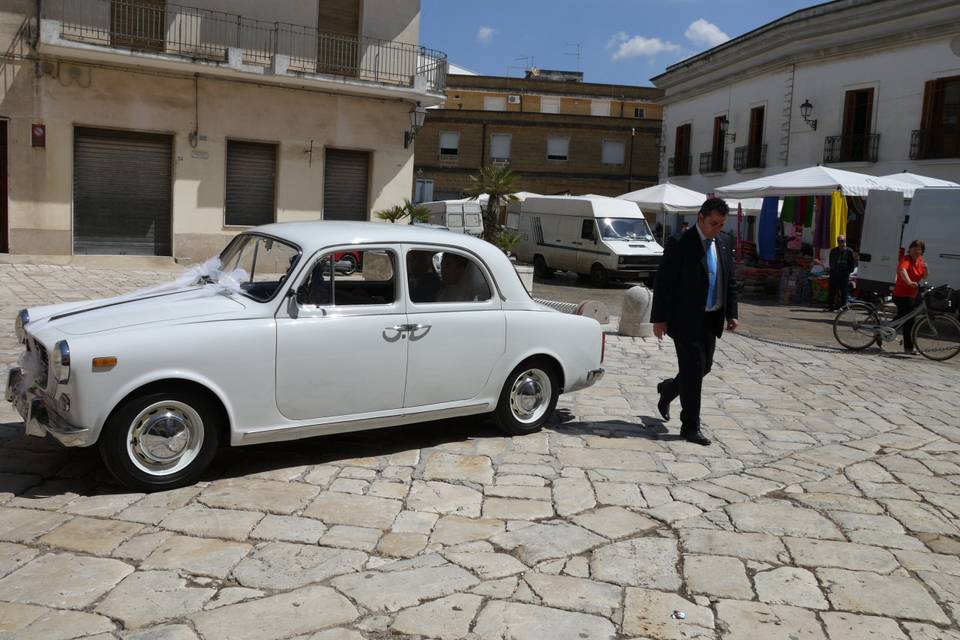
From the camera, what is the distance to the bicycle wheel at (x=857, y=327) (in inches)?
486

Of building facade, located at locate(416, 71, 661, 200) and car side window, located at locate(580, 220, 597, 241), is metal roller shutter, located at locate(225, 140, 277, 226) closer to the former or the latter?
car side window, located at locate(580, 220, 597, 241)

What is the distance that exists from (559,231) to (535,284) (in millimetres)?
2505

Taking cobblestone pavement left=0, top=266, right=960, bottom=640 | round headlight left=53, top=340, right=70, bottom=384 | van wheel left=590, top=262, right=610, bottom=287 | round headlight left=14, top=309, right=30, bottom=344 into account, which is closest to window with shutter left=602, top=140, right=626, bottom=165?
van wheel left=590, top=262, right=610, bottom=287

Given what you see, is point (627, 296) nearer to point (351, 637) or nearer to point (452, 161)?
point (351, 637)

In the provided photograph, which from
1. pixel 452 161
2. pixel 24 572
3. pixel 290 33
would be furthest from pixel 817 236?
pixel 452 161

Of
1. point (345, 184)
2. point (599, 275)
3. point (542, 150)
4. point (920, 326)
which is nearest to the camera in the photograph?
point (920, 326)

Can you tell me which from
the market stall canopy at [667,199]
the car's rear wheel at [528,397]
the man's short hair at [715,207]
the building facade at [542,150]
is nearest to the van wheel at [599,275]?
the market stall canopy at [667,199]

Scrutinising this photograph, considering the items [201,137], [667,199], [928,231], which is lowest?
[928,231]

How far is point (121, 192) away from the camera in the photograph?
60.2 ft

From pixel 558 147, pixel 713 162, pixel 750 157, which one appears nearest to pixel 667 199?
pixel 750 157

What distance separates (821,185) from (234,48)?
12.5 metres

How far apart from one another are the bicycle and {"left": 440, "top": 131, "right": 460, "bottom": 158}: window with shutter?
34.1 metres

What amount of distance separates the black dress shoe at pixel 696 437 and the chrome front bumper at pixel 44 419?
13.8 ft

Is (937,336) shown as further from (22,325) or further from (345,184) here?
(345,184)
